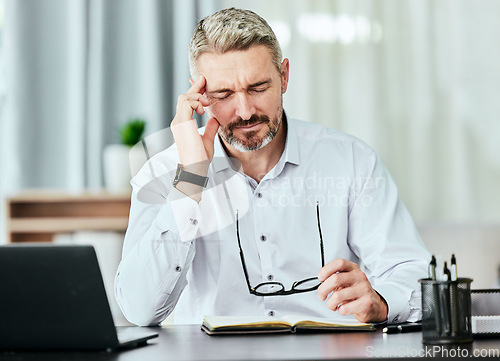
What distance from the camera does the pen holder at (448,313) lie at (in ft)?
2.89

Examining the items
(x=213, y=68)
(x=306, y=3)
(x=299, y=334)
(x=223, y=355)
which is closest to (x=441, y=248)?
(x=306, y=3)

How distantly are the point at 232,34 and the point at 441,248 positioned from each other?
1.55m

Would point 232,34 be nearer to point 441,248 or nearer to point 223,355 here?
point 223,355

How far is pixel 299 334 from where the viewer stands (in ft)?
3.37

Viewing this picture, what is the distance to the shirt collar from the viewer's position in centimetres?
161

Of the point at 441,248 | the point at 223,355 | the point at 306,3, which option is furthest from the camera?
the point at 306,3

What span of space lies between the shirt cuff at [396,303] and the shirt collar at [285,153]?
0.48 meters

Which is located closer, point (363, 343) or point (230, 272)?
point (363, 343)

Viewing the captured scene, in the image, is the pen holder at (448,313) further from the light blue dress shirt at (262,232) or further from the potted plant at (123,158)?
the potted plant at (123,158)

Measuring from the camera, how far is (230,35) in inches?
61.7

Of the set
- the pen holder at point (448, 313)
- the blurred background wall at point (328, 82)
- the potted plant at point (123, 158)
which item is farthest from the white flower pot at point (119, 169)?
the pen holder at point (448, 313)

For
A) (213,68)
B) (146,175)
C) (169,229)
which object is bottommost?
(169,229)

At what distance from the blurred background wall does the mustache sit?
4.44 ft

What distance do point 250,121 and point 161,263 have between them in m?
0.42
